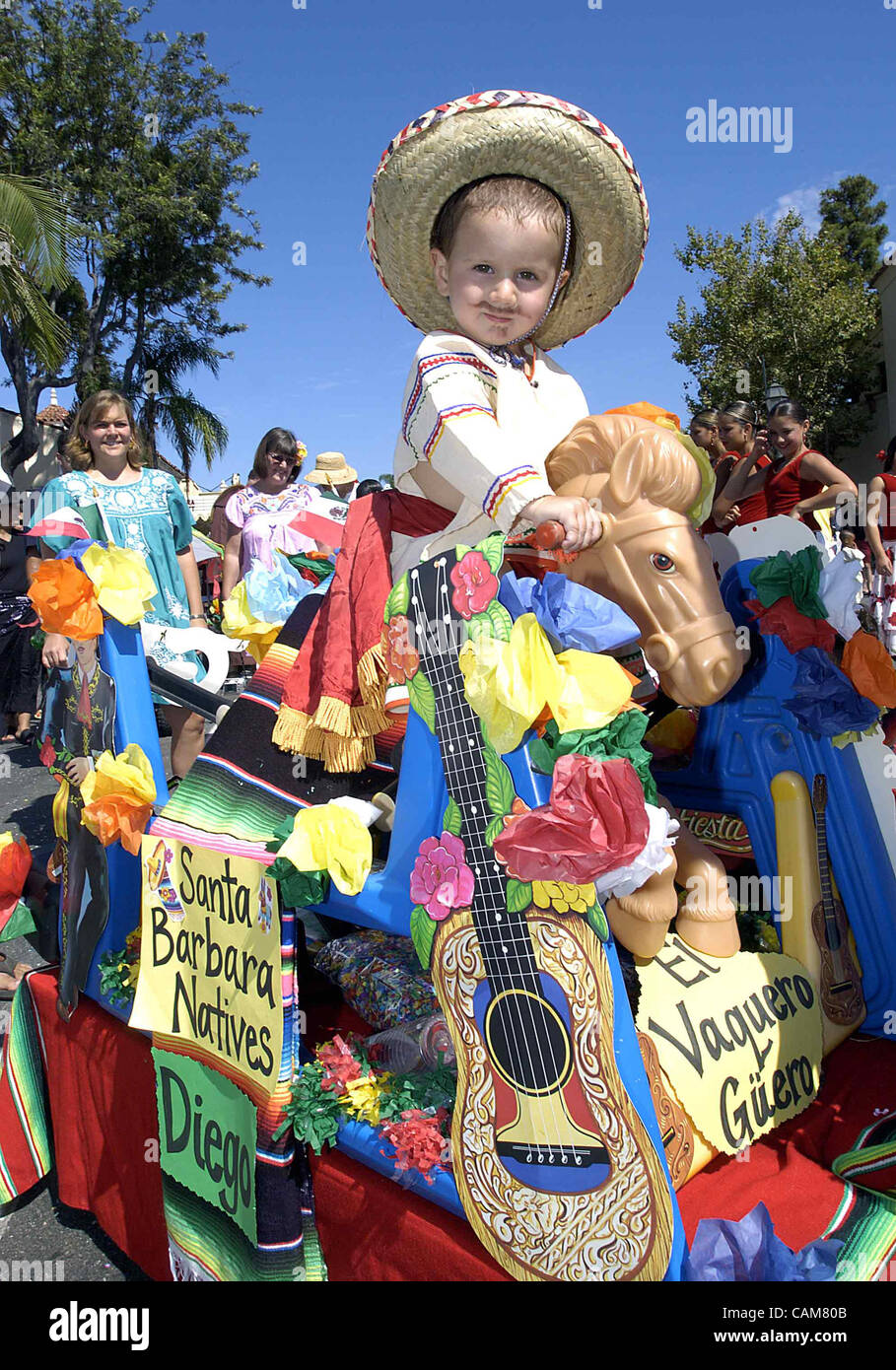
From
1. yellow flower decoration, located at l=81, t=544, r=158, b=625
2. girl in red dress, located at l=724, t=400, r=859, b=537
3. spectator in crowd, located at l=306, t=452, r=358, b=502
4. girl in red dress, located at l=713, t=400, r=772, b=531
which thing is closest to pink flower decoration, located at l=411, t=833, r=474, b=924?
yellow flower decoration, located at l=81, t=544, r=158, b=625

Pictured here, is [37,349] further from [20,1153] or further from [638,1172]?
[638,1172]

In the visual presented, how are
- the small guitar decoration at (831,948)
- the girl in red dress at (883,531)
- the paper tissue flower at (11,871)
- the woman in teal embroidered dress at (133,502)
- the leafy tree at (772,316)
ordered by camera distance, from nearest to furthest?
the small guitar decoration at (831,948), the paper tissue flower at (11,871), the woman in teal embroidered dress at (133,502), the girl in red dress at (883,531), the leafy tree at (772,316)

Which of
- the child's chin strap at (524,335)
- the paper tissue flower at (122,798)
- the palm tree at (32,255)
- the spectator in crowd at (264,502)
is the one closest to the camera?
the child's chin strap at (524,335)

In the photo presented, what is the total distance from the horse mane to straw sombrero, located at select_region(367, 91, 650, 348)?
0.50 m

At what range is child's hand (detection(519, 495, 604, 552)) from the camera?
1396mm

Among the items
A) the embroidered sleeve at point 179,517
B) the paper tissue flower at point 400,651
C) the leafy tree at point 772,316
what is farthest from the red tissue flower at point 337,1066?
the leafy tree at point 772,316

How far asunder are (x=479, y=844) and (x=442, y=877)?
Answer: 11cm

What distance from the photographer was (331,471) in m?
8.77

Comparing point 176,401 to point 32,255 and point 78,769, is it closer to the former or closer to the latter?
point 32,255

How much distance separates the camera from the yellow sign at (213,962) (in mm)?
1771

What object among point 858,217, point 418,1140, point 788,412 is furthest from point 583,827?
point 858,217

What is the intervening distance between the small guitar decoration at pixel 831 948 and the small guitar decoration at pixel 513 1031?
2.98ft

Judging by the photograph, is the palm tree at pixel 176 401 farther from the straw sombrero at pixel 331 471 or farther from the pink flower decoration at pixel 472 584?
the pink flower decoration at pixel 472 584
